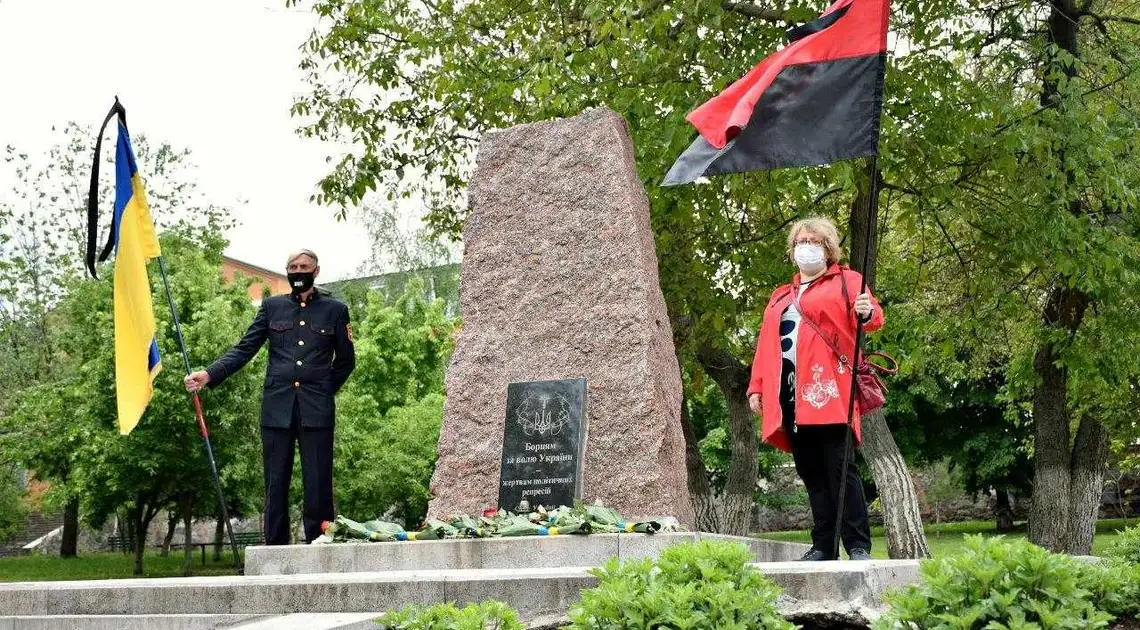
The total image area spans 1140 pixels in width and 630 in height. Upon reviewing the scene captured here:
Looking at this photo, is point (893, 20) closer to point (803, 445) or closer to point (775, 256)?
point (775, 256)

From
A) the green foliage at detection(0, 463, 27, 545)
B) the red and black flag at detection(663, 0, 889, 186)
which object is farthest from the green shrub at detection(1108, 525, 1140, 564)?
the green foliage at detection(0, 463, 27, 545)

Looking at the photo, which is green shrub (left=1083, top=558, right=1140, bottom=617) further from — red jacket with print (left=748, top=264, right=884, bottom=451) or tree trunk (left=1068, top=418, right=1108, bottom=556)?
tree trunk (left=1068, top=418, right=1108, bottom=556)

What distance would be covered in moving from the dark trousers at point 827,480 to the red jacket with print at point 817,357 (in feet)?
0.27

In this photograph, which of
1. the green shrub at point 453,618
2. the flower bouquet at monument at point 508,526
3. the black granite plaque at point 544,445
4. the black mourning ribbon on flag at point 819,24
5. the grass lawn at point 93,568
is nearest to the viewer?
the green shrub at point 453,618

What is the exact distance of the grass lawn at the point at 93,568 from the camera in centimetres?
2247

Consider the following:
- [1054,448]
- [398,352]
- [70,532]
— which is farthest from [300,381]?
[70,532]

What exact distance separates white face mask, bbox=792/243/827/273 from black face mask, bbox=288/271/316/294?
10.5ft

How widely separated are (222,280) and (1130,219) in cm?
1791

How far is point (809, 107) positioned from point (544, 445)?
8.64ft

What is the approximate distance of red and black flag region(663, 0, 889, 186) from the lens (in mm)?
6578

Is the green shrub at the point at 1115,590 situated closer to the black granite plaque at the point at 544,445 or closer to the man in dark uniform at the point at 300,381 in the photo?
the black granite plaque at the point at 544,445

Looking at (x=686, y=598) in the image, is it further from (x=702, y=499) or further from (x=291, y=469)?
(x=702, y=499)

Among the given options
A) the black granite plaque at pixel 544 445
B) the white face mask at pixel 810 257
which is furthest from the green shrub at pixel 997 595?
the black granite plaque at pixel 544 445

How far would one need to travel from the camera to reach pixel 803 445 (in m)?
6.41
